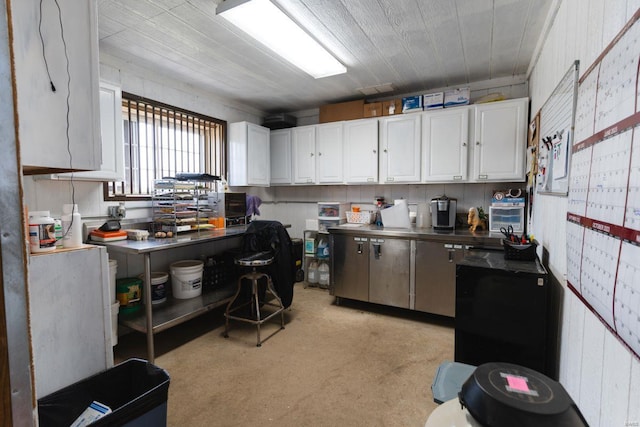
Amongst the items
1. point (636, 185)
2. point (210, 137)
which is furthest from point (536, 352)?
point (210, 137)

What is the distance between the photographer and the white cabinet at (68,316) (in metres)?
1.38

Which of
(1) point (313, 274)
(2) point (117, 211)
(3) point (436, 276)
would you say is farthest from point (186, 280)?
(3) point (436, 276)

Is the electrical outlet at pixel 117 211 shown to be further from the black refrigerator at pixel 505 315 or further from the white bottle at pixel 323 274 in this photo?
the black refrigerator at pixel 505 315

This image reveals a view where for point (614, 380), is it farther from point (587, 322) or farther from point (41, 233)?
point (41, 233)

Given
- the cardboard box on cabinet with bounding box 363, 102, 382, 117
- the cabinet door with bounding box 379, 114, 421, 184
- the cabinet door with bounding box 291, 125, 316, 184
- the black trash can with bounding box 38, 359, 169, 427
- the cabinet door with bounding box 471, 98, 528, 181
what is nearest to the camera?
the black trash can with bounding box 38, 359, 169, 427

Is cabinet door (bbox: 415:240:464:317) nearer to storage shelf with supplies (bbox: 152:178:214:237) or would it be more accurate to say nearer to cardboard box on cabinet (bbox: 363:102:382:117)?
cardboard box on cabinet (bbox: 363:102:382:117)

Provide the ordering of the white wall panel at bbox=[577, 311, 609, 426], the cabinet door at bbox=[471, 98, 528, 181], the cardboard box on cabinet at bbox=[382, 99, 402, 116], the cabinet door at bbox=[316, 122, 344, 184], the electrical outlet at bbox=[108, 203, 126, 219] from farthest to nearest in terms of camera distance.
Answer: the cabinet door at bbox=[316, 122, 344, 184] < the cardboard box on cabinet at bbox=[382, 99, 402, 116] < the cabinet door at bbox=[471, 98, 528, 181] < the electrical outlet at bbox=[108, 203, 126, 219] < the white wall panel at bbox=[577, 311, 609, 426]

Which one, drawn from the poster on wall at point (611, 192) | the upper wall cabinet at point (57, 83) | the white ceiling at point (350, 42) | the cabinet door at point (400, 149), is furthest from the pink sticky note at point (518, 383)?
the cabinet door at point (400, 149)

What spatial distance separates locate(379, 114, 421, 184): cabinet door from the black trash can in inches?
119

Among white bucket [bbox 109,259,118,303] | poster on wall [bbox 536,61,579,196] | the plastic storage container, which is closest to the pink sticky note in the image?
poster on wall [bbox 536,61,579,196]

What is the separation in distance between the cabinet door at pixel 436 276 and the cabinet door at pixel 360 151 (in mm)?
1142

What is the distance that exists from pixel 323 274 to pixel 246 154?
1951mm

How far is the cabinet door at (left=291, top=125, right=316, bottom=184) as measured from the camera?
4250 millimetres

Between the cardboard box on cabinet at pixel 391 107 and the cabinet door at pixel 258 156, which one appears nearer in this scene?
the cardboard box on cabinet at pixel 391 107
